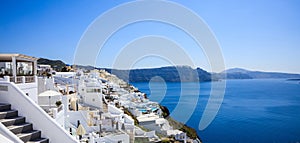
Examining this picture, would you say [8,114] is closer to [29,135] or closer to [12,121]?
[12,121]

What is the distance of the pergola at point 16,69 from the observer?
5375 mm

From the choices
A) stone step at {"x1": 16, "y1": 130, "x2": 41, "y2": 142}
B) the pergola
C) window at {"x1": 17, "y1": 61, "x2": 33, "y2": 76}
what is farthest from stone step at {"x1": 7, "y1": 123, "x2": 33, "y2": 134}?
window at {"x1": 17, "y1": 61, "x2": 33, "y2": 76}

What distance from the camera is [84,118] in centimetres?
895

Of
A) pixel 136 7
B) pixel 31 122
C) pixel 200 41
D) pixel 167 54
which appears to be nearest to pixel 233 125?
pixel 167 54

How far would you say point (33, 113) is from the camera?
126 inches

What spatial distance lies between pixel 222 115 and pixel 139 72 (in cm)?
1654

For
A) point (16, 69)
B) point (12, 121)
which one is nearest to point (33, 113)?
point (12, 121)

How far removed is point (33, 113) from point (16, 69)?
11.0 feet

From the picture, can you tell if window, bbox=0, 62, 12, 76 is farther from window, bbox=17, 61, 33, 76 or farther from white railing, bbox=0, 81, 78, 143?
white railing, bbox=0, 81, 78, 143

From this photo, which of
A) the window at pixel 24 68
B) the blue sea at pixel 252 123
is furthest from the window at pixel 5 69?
the blue sea at pixel 252 123

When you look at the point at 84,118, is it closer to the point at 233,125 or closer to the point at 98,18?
the point at 98,18

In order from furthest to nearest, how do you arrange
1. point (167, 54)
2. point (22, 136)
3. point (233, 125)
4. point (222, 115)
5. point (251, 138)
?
point (222, 115) < point (233, 125) < point (251, 138) < point (167, 54) < point (22, 136)

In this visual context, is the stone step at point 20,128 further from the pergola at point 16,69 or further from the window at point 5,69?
the window at point 5,69

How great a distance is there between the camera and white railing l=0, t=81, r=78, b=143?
3.12m
